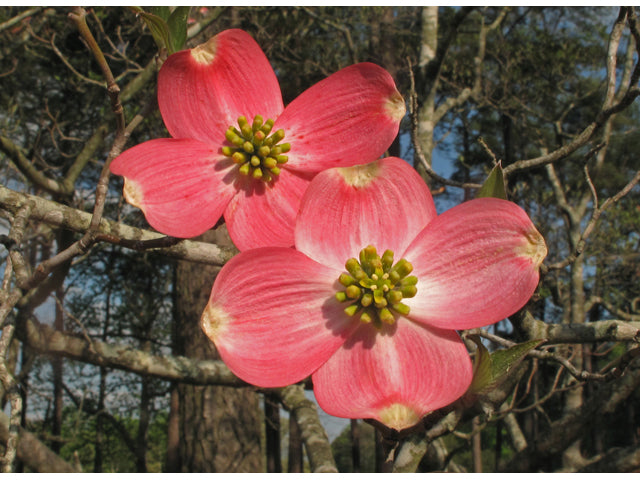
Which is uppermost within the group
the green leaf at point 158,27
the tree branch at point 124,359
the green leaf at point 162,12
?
the green leaf at point 162,12

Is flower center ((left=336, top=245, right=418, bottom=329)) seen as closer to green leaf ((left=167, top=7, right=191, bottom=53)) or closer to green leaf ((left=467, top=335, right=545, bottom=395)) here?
green leaf ((left=467, top=335, right=545, bottom=395))

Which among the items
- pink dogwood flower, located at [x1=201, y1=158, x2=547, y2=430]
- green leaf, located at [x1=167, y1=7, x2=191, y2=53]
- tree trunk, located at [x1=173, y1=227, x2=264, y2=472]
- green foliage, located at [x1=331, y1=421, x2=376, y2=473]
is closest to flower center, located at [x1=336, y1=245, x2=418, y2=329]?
pink dogwood flower, located at [x1=201, y1=158, x2=547, y2=430]

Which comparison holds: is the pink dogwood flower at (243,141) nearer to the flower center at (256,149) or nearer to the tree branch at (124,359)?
the flower center at (256,149)

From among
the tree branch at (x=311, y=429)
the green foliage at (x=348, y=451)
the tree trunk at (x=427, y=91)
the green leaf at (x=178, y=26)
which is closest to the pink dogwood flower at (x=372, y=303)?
the green leaf at (x=178, y=26)

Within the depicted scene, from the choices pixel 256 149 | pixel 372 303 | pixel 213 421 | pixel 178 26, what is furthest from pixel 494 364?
pixel 213 421

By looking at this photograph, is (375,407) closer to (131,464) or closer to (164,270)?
(164,270)
